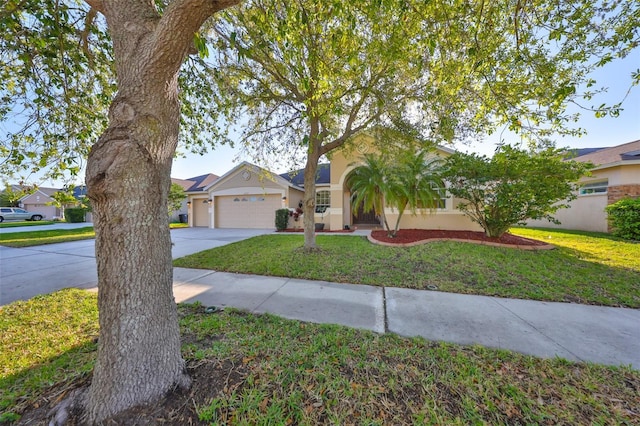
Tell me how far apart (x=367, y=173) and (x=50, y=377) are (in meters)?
8.48

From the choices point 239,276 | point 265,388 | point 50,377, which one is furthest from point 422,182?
point 50,377

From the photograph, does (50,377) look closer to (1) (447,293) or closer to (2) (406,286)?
(2) (406,286)

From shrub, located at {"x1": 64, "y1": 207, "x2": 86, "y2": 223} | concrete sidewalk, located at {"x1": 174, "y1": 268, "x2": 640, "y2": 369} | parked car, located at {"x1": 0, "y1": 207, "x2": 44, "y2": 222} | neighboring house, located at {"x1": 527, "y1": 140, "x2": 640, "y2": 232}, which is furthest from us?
parked car, located at {"x1": 0, "y1": 207, "x2": 44, "y2": 222}

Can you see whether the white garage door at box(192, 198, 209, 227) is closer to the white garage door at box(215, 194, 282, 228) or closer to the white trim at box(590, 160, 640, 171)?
the white garage door at box(215, 194, 282, 228)

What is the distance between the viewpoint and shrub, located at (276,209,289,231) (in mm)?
13672

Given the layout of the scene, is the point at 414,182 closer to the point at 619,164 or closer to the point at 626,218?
the point at 626,218

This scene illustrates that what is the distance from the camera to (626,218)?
8969 mm

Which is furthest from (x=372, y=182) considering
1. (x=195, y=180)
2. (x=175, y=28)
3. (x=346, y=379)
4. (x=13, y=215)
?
(x=13, y=215)

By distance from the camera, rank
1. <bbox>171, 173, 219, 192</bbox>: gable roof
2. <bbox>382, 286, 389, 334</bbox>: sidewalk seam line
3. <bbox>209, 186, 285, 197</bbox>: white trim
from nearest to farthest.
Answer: <bbox>382, 286, 389, 334</bbox>: sidewalk seam line < <bbox>209, 186, 285, 197</bbox>: white trim < <bbox>171, 173, 219, 192</bbox>: gable roof

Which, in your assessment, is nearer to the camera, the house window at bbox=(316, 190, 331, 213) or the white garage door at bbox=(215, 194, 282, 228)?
the house window at bbox=(316, 190, 331, 213)

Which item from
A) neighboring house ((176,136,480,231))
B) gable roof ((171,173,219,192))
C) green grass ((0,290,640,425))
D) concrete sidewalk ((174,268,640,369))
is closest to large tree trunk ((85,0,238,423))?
green grass ((0,290,640,425))

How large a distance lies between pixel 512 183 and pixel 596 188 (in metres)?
8.61

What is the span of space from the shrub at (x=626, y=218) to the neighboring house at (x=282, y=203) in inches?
200

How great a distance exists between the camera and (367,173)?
28.6 ft
